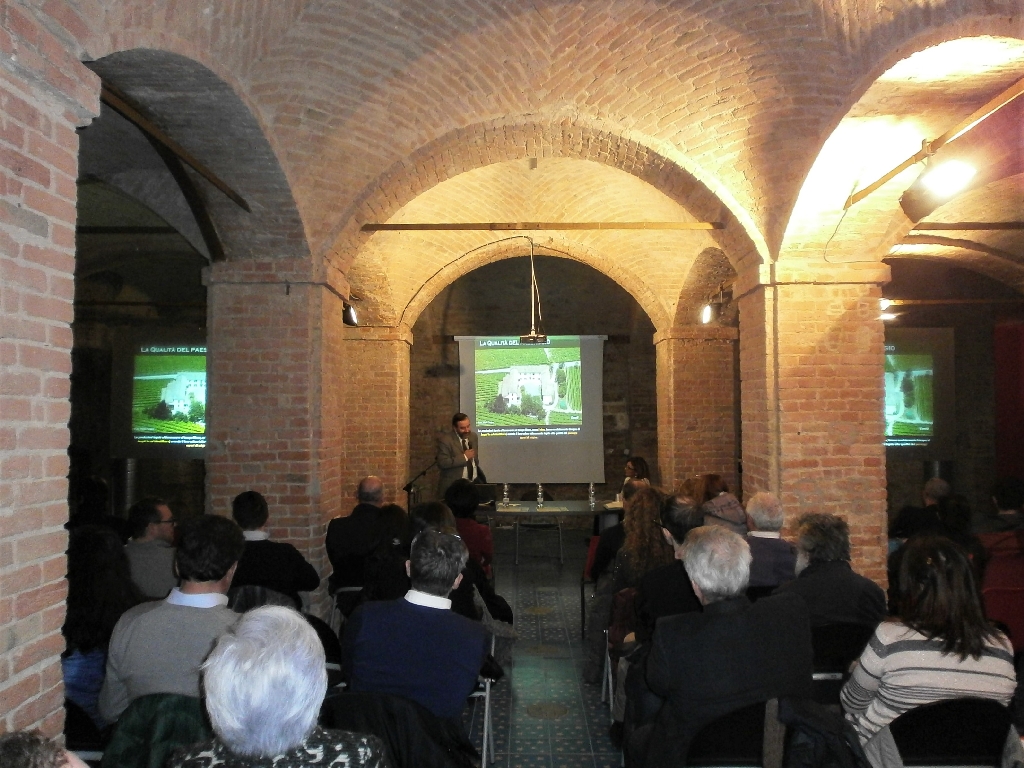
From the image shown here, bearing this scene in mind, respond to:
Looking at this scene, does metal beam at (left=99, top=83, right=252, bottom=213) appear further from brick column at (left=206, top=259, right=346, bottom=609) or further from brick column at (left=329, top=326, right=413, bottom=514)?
brick column at (left=329, top=326, right=413, bottom=514)

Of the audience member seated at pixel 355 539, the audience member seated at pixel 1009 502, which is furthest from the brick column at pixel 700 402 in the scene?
the audience member seated at pixel 355 539

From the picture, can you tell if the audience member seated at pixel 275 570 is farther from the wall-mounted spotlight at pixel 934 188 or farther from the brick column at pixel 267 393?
the wall-mounted spotlight at pixel 934 188

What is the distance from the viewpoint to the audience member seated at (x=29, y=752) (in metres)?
1.44

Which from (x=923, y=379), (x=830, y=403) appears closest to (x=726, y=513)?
(x=830, y=403)

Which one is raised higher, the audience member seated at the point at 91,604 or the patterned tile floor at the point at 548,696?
the audience member seated at the point at 91,604

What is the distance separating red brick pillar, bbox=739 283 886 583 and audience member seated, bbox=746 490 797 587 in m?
1.42

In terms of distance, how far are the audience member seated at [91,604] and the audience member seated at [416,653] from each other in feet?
3.37

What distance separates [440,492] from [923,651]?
26.8 feet

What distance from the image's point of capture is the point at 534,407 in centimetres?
1241

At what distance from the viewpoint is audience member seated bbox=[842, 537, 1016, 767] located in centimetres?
245

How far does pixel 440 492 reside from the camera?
10.3 meters

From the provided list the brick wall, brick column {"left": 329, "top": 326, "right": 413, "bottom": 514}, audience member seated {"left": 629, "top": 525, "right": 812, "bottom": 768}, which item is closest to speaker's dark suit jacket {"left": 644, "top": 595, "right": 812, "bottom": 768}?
audience member seated {"left": 629, "top": 525, "right": 812, "bottom": 768}

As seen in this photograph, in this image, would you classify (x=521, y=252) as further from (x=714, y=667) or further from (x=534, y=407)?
(x=714, y=667)

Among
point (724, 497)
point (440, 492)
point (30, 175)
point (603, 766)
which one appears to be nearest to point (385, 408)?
point (440, 492)
